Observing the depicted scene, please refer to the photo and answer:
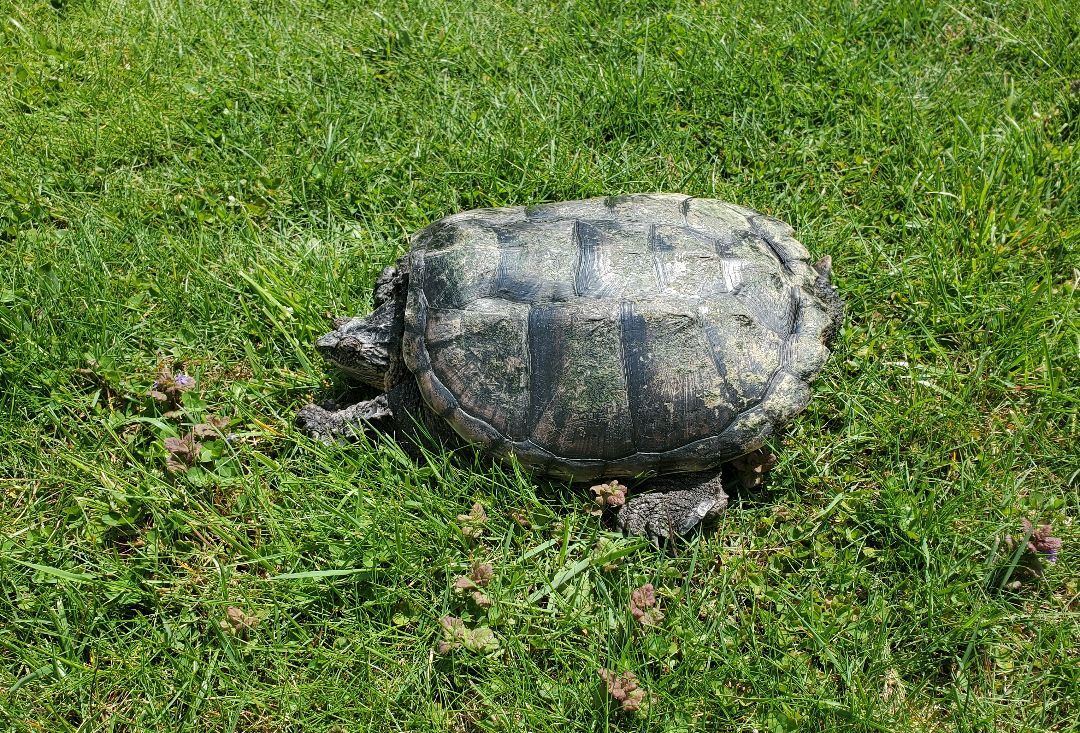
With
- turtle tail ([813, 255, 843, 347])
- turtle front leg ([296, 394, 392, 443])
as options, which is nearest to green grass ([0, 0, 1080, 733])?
turtle front leg ([296, 394, 392, 443])

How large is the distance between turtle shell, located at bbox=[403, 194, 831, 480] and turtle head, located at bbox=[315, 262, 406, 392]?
9.2 inches

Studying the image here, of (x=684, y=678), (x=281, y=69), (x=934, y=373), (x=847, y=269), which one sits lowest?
(x=684, y=678)

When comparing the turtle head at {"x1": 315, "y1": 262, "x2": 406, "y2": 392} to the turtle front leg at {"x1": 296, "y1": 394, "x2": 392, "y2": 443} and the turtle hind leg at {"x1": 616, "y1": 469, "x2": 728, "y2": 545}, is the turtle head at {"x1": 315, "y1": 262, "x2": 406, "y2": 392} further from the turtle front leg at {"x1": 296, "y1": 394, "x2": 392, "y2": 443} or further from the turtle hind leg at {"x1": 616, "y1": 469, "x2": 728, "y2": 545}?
the turtle hind leg at {"x1": 616, "y1": 469, "x2": 728, "y2": 545}

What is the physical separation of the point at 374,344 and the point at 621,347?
1085 millimetres

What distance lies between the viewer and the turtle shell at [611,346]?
2.79 metres

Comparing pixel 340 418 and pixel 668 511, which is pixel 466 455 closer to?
pixel 340 418

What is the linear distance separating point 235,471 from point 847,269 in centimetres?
300

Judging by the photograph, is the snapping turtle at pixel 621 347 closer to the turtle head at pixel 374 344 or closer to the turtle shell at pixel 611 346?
the turtle shell at pixel 611 346

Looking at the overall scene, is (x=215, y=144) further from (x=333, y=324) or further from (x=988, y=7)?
(x=988, y=7)

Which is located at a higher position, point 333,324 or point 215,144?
point 215,144

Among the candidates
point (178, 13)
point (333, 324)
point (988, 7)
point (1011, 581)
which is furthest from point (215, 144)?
point (988, 7)

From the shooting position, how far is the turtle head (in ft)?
10.6

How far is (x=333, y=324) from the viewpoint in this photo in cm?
349

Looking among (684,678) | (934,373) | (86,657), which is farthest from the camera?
(934,373)
